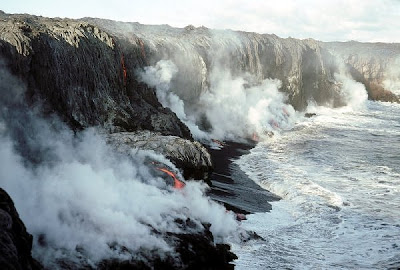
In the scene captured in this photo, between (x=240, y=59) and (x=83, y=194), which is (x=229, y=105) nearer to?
(x=240, y=59)

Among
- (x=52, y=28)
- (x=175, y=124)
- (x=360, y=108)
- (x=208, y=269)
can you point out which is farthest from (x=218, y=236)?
(x=360, y=108)

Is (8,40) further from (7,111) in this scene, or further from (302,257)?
(302,257)

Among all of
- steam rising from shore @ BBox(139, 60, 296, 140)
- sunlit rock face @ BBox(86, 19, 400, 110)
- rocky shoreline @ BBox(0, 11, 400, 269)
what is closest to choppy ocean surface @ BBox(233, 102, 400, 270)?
rocky shoreline @ BBox(0, 11, 400, 269)

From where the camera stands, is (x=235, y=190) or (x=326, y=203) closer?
(x=326, y=203)

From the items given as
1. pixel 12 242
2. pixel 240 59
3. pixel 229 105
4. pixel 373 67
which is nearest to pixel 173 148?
pixel 12 242

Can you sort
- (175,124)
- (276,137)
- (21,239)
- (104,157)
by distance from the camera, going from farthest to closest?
(276,137), (175,124), (104,157), (21,239)
